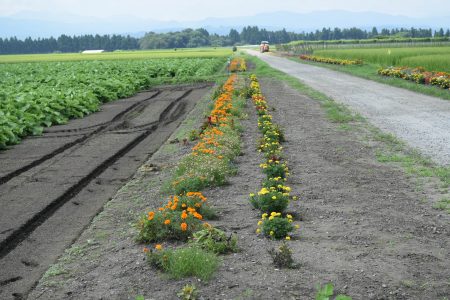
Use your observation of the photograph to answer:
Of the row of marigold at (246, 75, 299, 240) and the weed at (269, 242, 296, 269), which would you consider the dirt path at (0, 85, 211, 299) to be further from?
the weed at (269, 242, 296, 269)

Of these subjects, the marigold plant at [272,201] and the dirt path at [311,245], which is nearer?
the dirt path at [311,245]

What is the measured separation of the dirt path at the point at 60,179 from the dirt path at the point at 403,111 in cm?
614

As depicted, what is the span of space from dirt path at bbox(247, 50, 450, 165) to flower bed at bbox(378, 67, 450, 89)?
1409 mm

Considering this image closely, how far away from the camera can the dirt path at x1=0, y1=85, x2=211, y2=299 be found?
23.8ft

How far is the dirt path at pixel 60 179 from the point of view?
7.26 metres

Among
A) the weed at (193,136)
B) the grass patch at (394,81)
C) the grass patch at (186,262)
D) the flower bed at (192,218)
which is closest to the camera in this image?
the grass patch at (186,262)

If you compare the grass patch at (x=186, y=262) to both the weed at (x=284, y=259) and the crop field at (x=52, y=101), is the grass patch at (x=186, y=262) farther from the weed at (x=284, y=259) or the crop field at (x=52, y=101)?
the crop field at (x=52, y=101)

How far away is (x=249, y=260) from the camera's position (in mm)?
6094

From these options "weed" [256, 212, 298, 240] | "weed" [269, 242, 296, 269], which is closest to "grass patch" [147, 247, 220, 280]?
"weed" [269, 242, 296, 269]

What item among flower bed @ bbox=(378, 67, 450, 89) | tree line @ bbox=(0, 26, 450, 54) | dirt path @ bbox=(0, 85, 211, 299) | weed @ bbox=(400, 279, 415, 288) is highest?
tree line @ bbox=(0, 26, 450, 54)

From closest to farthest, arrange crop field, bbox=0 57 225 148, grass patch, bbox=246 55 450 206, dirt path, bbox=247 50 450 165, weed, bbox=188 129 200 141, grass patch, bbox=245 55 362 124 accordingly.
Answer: grass patch, bbox=246 55 450 206 < dirt path, bbox=247 50 450 165 < weed, bbox=188 129 200 141 < crop field, bbox=0 57 225 148 < grass patch, bbox=245 55 362 124

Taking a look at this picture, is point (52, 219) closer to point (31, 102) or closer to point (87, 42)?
point (31, 102)

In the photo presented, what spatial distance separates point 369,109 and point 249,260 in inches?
531

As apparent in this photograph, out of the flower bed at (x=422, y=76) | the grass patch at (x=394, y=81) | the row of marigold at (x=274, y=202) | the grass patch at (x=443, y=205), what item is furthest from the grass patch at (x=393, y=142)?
the row of marigold at (x=274, y=202)
